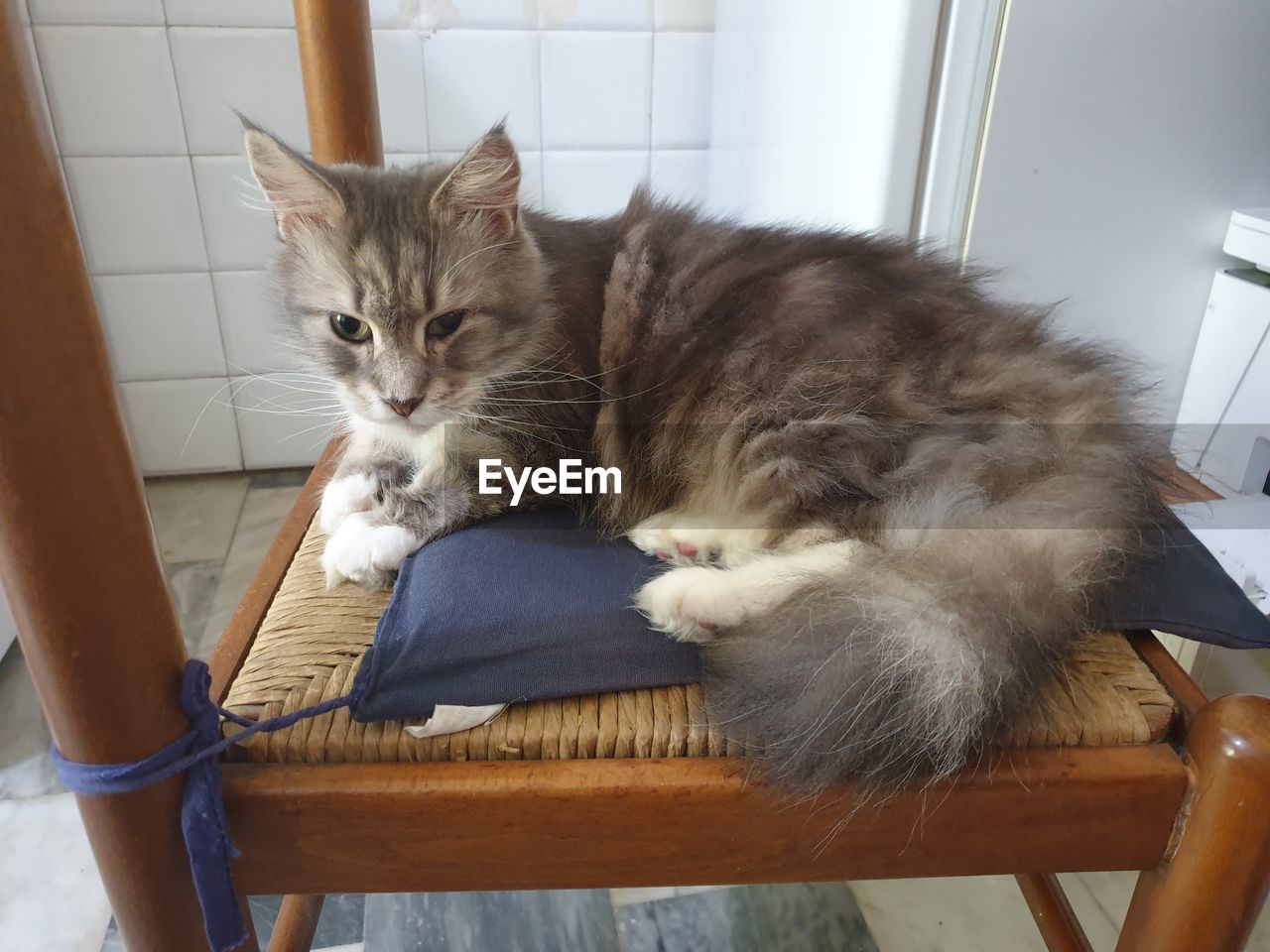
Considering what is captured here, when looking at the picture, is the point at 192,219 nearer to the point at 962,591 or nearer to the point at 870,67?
the point at 870,67

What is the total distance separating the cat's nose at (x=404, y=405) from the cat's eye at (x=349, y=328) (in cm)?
7

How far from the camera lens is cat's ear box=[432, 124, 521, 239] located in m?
0.82

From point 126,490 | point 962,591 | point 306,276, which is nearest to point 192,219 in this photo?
point 306,276

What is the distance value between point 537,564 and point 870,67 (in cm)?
73

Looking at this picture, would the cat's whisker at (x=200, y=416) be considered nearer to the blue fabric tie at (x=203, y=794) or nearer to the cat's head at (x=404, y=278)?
the cat's head at (x=404, y=278)

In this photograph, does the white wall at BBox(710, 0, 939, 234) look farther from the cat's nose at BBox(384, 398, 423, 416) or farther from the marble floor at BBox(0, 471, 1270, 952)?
the marble floor at BBox(0, 471, 1270, 952)

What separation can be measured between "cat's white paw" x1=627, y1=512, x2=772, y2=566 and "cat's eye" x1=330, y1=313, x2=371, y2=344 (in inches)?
11.7

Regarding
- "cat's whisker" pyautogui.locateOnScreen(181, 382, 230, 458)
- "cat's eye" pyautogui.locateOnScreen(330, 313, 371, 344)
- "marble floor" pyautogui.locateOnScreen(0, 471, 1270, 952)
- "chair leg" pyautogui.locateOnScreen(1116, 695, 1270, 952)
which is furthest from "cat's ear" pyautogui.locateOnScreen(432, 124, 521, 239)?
"cat's whisker" pyautogui.locateOnScreen(181, 382, 230, 458)

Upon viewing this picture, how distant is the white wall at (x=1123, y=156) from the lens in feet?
3.56

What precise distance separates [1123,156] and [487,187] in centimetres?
80

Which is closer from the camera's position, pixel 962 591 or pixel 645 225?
pixel 962 591

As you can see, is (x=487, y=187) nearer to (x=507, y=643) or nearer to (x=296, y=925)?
(x=507, y=643)

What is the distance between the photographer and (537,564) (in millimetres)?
750

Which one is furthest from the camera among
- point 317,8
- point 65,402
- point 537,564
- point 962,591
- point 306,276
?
point 317,8
